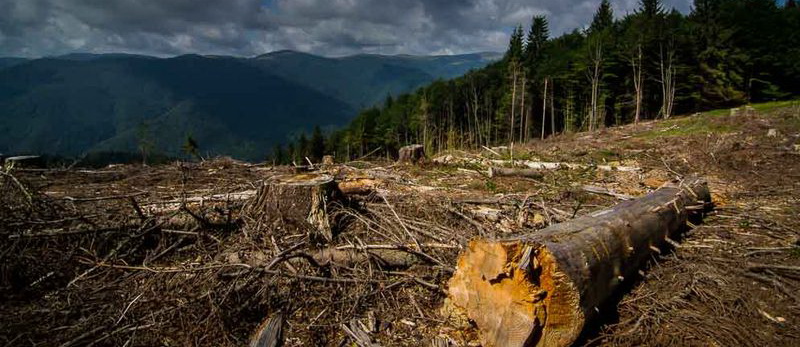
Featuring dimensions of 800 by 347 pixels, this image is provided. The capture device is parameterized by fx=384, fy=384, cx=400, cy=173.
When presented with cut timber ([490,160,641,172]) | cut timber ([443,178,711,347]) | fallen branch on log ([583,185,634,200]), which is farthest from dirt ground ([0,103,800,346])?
cut timber ([490,160,641,172])

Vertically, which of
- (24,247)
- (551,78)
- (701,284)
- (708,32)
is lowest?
(701,284)

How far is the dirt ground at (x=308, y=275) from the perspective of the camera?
298 cm

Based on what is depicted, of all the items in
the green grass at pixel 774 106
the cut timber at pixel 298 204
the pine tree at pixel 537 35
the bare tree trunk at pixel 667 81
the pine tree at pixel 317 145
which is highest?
the pine tree at pixel 537 35

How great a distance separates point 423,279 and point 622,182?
6.61 m

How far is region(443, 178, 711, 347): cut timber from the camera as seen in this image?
2.81 metres

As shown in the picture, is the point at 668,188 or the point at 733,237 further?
the point at 668,188

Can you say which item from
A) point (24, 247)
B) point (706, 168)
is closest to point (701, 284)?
point (24, 247)

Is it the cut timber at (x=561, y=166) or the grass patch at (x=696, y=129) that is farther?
the grass patch at (x=696, y=129)

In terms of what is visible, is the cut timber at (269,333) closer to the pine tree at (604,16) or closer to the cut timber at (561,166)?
the cut timber at (561,166)

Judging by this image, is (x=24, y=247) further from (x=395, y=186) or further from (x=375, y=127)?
(x=375, y=127)

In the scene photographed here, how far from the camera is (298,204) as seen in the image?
14.3 ft

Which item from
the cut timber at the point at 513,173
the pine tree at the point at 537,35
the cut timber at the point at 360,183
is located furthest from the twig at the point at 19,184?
the pine tree at the point at 537,35

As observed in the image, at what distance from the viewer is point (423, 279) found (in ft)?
12.6

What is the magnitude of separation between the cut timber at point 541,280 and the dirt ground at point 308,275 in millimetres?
268
